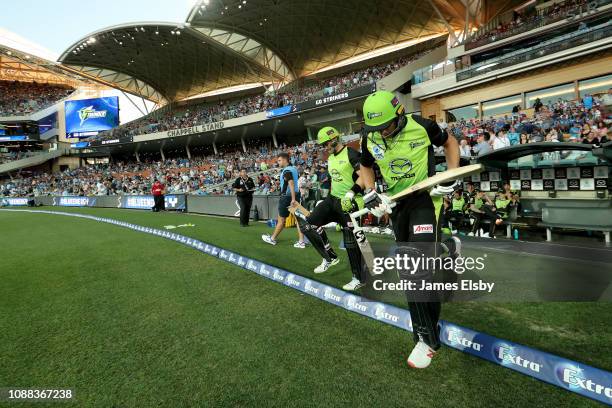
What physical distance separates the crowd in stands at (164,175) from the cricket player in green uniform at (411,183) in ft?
63.3

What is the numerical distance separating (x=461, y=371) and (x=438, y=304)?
20.5 inches

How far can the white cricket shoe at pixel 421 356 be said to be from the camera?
270 cm

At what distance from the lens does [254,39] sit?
40.5 meters

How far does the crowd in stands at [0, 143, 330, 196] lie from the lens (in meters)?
29.9

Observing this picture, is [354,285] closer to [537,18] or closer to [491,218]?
[491,218]

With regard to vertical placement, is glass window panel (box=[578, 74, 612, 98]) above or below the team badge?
above

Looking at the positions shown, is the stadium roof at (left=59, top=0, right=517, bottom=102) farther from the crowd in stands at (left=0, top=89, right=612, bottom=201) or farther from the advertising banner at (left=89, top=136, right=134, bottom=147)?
the crowd in stands at (left=0, top=89, right=612, bottom=201)

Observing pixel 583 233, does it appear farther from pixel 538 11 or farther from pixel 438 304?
pixel 538 11

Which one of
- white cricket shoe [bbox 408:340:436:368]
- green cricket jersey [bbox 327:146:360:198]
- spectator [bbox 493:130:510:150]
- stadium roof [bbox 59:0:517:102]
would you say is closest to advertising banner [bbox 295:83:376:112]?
stadium roof [bbox 59:0:517:102]

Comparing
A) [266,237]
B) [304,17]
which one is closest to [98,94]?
[304,17]

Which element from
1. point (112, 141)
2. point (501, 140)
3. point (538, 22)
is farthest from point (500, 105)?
point (112, 141)

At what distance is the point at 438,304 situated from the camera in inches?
114

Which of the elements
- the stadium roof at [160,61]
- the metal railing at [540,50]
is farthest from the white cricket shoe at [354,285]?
the stadium roof at [160,61]

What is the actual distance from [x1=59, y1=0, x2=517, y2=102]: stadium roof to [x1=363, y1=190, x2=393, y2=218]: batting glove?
33.8 m
